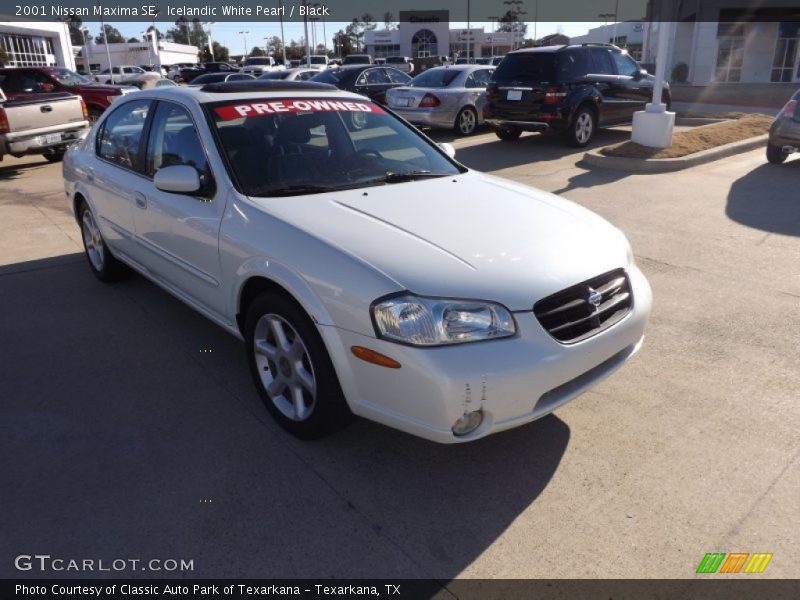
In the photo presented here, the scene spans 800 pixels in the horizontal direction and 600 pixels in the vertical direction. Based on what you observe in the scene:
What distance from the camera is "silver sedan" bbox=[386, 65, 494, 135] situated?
1352cm

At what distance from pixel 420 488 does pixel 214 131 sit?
232 cm

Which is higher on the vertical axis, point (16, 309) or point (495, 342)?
point (495, 342)

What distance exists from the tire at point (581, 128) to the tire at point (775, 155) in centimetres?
314

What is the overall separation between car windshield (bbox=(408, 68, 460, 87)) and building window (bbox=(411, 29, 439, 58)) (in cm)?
6791

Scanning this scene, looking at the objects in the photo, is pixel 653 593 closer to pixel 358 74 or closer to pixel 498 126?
pixel 498 126

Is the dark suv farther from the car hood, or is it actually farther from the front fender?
the front fender

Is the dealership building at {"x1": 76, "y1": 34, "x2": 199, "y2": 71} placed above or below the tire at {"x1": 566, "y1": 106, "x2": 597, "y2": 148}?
above

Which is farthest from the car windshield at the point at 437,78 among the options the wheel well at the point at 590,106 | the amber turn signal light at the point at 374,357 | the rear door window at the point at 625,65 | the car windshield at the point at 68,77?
the amber turn signal light at the point at 374,357

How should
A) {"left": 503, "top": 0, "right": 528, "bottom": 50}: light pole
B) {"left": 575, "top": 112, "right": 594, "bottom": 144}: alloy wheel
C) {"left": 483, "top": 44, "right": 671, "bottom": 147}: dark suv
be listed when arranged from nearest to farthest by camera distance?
{"left": 483, "top": 44, "right": 671, "bottom": 147}: dark suv
{"left": 575, "top": 112, "right": 594, "bottom": 144}: alloy wheel
{"left": 503, "top": 0, "right": 528, "bottom": 50}: light pole

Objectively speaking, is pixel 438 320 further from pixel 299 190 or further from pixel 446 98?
pixel 446 98

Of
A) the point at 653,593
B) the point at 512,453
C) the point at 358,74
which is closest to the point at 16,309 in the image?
the point at 512,453

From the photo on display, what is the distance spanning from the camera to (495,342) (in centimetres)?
260

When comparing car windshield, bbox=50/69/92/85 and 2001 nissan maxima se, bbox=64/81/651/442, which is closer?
2001 nissan maxima se, bbox=64/81/651/442

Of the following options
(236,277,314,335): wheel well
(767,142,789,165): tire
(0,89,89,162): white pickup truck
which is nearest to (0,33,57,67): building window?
(0,89,89,162): white pickup truck
